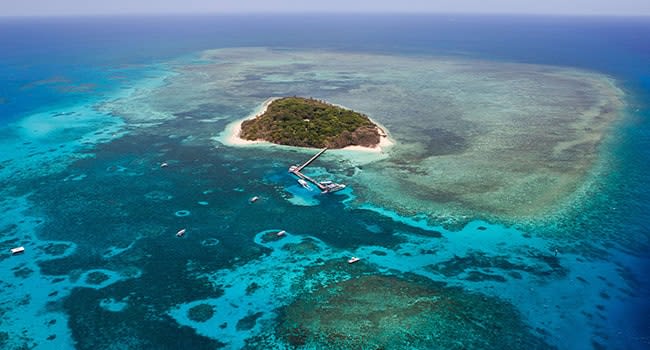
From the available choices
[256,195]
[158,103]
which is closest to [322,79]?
[158,103]

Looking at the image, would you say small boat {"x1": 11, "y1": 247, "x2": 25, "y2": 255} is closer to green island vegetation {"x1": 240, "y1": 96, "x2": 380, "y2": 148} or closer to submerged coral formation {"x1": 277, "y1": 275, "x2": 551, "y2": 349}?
submerged coral formation {"x1": 277, "y1": 275, "x2": 551, "y2": 349}

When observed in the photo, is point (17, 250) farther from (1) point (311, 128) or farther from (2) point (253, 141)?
(1) point (311, 128)

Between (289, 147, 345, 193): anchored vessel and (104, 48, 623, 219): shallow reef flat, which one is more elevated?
(104, 48, 623, 219): shallow reef flat

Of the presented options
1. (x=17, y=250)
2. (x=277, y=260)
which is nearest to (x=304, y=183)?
(x=277, y=260)

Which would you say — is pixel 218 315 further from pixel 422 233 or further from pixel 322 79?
pixel 322 79

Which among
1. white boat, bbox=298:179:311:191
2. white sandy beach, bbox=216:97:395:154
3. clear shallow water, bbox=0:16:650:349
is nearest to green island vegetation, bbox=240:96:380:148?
white sandy beach, bbox=216:97:395:154

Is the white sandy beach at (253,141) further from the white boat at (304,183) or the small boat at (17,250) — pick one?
the small boat at (17,250)

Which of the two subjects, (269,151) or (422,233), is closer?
(422,233)
